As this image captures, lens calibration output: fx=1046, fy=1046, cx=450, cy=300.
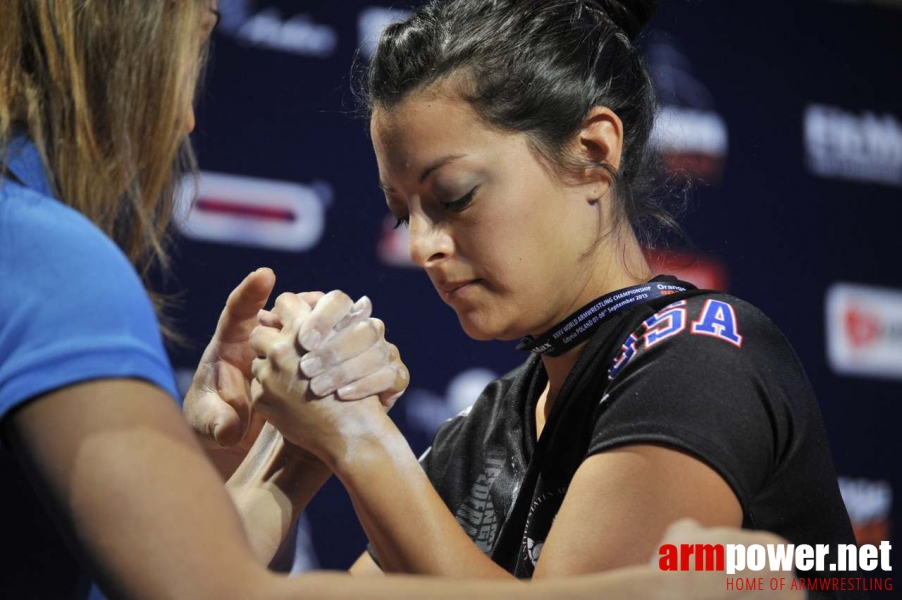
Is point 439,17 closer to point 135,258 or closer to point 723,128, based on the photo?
point 135,258

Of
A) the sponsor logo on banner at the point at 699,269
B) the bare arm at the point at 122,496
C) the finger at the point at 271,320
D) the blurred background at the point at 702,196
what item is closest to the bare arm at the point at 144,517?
the bare arm at the point at 122,496

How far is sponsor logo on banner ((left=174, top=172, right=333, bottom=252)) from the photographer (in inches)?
76.3

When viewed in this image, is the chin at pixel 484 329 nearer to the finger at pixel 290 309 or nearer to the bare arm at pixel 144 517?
the finger at pixel 290 309

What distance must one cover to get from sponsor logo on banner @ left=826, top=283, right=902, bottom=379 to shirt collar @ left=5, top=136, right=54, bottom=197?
6.79 feet

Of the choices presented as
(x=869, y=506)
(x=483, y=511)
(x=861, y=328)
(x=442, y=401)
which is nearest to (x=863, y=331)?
(x=861, y=328)

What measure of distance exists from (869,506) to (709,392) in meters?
1.57

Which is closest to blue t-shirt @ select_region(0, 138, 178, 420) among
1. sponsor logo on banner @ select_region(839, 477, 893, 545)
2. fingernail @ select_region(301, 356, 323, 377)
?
fingernail @ select_region(301, 356, 323, 377)

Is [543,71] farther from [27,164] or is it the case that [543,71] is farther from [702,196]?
[702,196]

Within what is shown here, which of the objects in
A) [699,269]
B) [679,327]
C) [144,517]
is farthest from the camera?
[699,269]

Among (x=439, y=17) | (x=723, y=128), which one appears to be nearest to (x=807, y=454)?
(x=439, y=17)

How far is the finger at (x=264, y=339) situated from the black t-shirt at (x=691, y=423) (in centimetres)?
34

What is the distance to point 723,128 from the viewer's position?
241 centimetres

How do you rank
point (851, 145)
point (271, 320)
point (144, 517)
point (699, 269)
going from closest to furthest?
1. point (144, 517)
2. point (271, 320)
3. point (699, 269)
4. point (851, 145)

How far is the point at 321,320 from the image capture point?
113 cm
